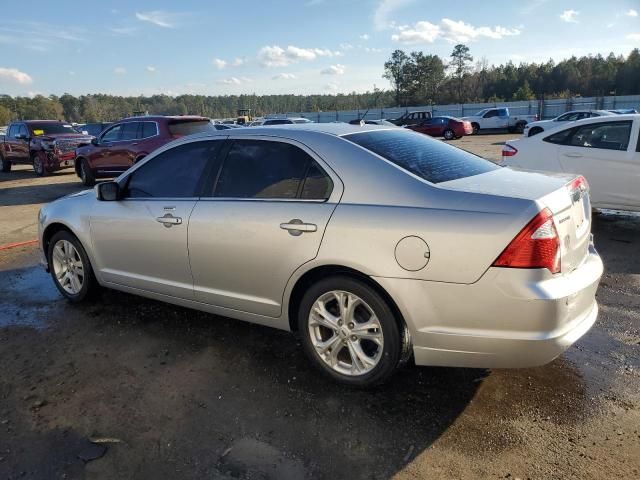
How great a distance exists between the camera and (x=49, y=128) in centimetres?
1595

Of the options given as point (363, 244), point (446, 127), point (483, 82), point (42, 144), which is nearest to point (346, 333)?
point (363, 244)

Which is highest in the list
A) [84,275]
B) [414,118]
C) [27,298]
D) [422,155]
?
[422,155]

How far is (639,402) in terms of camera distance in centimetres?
291

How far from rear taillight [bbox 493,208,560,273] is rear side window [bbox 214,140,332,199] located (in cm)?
114

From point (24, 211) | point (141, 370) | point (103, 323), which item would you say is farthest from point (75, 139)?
point (141, 370)

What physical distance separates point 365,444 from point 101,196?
9.91 feet

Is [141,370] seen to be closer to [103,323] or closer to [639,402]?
[103,323]

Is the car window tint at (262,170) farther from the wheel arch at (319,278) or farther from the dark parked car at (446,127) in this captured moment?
the dark parked car at (446,127)

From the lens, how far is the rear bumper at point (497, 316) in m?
2.51

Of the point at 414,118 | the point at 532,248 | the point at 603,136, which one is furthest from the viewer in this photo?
the point at 414,118

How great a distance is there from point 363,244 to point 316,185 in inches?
22.0

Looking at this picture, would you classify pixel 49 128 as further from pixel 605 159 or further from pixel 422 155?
pixel 422 155

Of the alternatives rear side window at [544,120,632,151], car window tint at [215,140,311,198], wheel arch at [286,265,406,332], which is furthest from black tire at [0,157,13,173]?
wheel arch at [286,265,406,332]

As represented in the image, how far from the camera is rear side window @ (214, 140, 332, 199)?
3.20m
